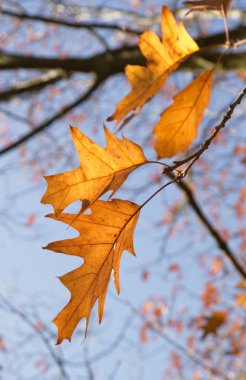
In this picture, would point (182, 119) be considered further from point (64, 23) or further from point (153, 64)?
point (64, 23)

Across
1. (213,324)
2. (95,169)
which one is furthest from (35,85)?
(95,169)

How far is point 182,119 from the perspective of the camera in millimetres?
1290

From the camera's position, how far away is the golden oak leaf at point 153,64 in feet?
4.19

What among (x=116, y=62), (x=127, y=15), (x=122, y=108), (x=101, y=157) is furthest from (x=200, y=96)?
(x=127, y=15)

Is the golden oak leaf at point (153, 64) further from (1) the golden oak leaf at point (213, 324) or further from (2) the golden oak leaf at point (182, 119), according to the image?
(1) the golden oak leaf at point (213, 324)

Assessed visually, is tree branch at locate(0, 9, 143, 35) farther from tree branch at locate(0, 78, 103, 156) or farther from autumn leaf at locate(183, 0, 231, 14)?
autumn leaf at locate(183, 0, 231, 14)

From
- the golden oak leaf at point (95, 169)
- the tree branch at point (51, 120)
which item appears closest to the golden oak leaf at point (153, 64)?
the golden oak leaf at point (95, 169)

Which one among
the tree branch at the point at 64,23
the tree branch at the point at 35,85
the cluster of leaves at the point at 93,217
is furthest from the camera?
the tree branch at the point at 35,85

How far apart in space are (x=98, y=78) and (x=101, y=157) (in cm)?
272

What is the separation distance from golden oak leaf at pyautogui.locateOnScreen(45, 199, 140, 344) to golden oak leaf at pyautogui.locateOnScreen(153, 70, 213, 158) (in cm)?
36

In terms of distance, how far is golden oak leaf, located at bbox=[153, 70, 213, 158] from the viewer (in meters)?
1.26

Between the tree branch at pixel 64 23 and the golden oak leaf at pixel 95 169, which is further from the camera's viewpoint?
the tree branch at pixel 64 23

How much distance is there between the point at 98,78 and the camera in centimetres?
353

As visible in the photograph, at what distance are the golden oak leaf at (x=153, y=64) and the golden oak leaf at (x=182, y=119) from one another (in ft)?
0.27
